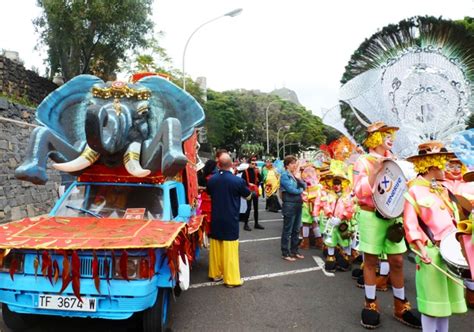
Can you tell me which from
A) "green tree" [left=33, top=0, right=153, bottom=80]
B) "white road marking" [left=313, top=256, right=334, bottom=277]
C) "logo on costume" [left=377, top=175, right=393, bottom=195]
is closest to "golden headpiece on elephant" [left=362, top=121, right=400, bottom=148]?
"logo on costume" [left=377, top=175, right=393, bottom=195]

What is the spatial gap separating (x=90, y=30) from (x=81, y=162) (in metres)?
13.8

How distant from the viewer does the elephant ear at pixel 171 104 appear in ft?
18.0

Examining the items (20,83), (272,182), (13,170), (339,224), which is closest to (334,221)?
(339,224)

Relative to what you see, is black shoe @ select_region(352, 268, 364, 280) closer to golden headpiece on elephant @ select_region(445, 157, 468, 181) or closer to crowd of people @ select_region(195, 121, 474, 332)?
crowd of people @ select_region(195, 121, 474, 332)

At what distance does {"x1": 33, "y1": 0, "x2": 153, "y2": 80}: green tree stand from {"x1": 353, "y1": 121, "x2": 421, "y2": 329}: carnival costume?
1475cm

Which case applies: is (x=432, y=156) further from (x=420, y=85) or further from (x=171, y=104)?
(x=171, y=104)

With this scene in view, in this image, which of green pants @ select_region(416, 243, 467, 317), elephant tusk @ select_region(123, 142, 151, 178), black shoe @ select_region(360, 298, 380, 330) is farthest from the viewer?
elephant tusk @ select_region(123, 142, 151, 178)

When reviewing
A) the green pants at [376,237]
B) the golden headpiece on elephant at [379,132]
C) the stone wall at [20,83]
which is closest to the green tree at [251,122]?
the stone wall at [20,83]

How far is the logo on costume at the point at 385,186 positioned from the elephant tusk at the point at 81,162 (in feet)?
11.1

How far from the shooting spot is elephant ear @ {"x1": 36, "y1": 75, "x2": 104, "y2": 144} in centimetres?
545

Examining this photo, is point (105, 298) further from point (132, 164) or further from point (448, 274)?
point (448, 274)

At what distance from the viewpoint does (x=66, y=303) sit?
3.40 metres

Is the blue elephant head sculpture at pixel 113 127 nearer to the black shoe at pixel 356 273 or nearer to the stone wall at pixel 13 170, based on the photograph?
the black shoe at pixel 356 273

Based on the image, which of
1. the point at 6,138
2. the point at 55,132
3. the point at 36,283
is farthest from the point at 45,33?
the point at 36,283
